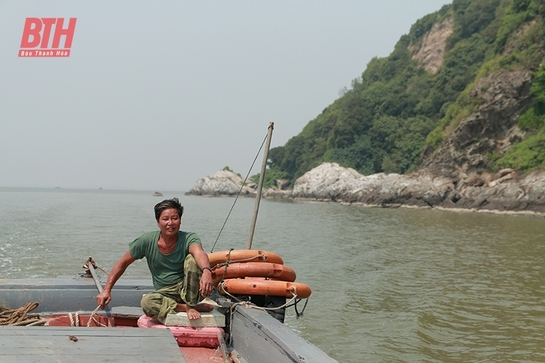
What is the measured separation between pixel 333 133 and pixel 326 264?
80988 mm

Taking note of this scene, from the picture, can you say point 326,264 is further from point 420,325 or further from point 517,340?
point 517,340

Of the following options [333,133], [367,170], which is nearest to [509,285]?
[367,170]

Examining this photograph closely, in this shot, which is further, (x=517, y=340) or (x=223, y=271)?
(x=517, y=340)

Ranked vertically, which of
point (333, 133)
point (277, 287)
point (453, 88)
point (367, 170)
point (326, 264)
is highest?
point (453, 88)

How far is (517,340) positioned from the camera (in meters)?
8.26

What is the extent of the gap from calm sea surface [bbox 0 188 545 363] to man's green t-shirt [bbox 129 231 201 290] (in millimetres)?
4066

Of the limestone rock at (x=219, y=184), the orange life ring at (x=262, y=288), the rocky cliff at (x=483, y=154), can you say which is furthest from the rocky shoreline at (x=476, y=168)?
the limestone rock at (x=219, y=184)

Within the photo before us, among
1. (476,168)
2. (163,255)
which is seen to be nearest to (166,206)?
(163,255)

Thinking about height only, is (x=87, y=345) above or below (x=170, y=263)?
below

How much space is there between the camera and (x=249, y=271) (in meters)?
5.20

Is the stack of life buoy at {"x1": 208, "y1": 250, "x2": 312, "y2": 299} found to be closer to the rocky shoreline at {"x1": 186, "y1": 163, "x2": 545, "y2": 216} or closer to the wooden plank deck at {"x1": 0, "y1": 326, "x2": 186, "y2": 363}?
the wooden plank deck at {"x1": 0, "y1": 326, "x2": 186, "y2": 363}

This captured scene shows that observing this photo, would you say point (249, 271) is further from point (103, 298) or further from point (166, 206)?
point (103, 298)

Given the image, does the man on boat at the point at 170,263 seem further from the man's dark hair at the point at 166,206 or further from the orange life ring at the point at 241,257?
the orange life ring at the point at 241,257

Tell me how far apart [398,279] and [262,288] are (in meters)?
9.65
